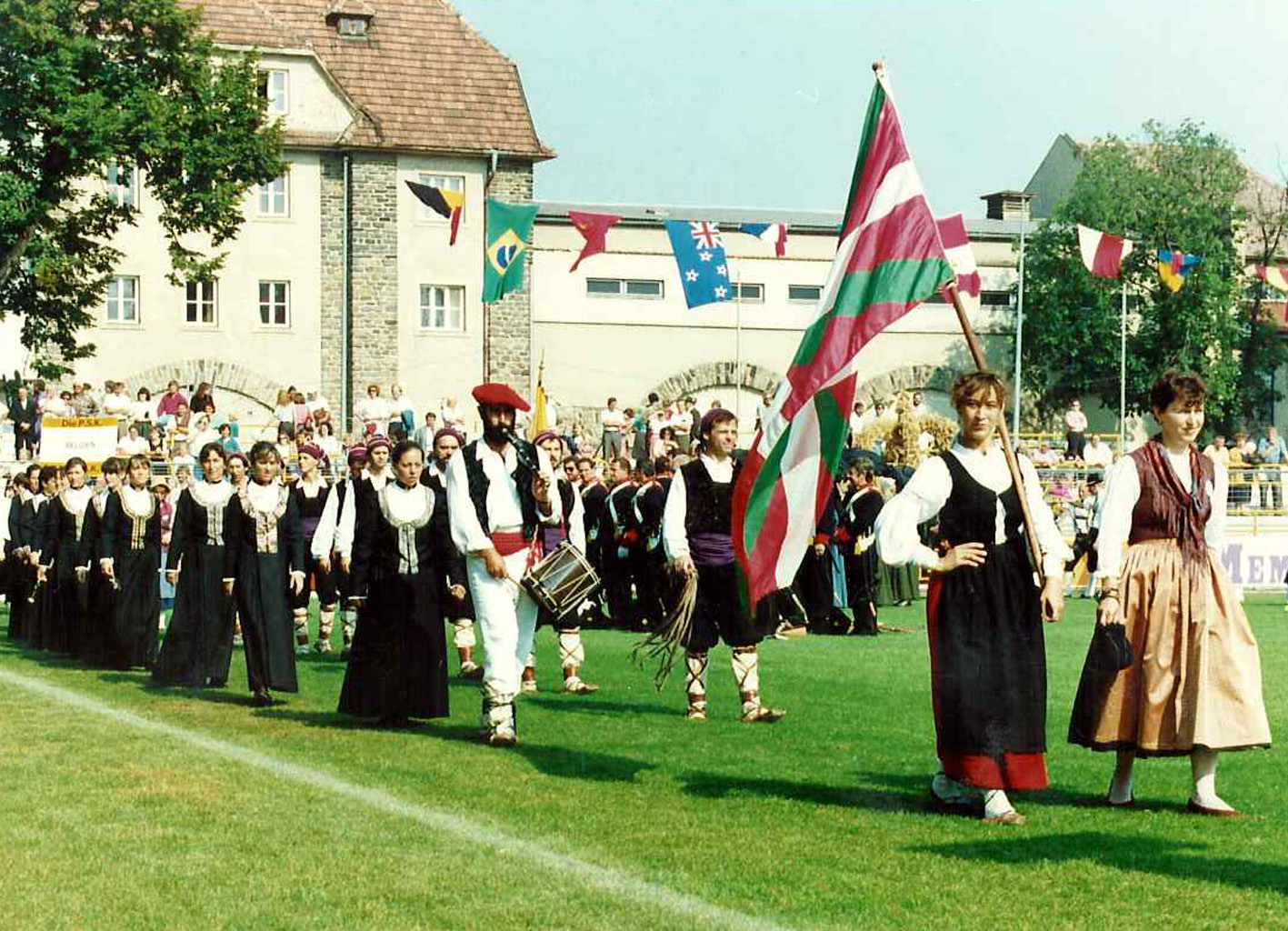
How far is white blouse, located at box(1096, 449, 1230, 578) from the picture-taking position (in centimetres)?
913

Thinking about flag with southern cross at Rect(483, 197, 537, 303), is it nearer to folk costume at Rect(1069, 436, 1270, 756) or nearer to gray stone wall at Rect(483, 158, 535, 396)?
gray stone wall at Rect(483, 158, 535, 396)

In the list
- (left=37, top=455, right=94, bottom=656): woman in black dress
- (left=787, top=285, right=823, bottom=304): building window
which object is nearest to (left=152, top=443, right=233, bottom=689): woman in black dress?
(left=37, top=455, right=94, bottom=656): woman in black dress

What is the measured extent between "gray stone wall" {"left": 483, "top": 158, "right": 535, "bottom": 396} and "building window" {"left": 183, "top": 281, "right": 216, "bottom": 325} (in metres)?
7.09

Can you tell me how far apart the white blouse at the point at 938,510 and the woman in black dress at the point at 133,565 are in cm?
1089

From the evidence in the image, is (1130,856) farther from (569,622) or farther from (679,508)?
(569,622)

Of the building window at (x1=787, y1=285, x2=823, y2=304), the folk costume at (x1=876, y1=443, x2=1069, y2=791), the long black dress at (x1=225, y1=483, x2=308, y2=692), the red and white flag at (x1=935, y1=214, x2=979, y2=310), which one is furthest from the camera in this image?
the building window at (x1=787, y1=285, x2=823, y2=304)

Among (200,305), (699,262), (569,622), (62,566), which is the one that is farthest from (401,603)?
(200,305)

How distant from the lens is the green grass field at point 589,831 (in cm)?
721

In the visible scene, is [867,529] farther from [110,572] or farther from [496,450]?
[496,450]

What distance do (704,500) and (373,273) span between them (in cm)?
4138

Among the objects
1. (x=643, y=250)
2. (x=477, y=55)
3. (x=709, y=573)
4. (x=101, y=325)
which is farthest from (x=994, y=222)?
(x=709, y=573)

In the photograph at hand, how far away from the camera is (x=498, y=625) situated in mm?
12086

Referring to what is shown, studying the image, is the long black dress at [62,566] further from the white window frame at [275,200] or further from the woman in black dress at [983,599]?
the white window frame at [275,200]

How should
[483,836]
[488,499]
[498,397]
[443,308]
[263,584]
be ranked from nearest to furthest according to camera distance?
[483,836] < [498,397] < [488,499] < [263,584] < [443,308]
